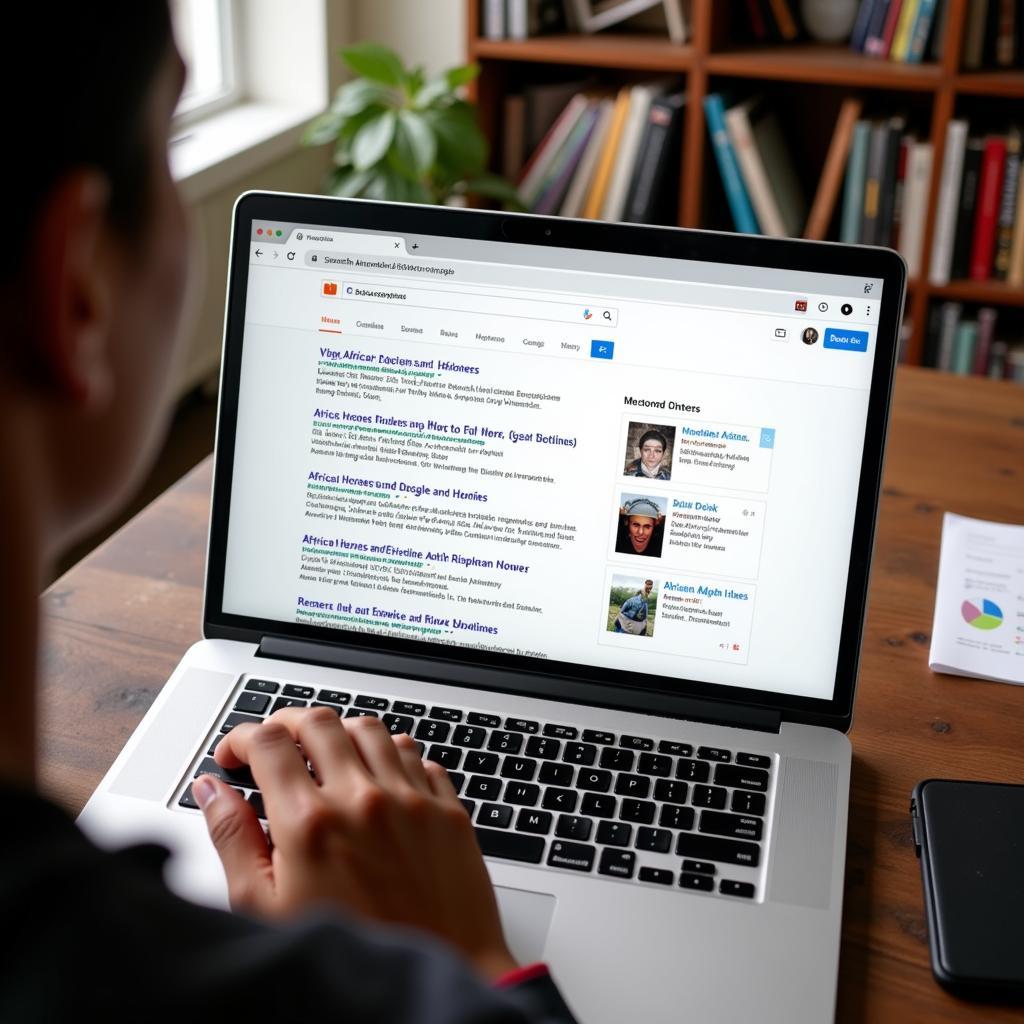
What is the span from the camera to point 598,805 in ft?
2.50

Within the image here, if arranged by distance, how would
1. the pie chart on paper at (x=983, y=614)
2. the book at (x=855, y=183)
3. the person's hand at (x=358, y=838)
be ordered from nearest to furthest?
the person's hand at (x=358, y=838), the pie chart on paper at (x=983, y=614), the book at (x=855, y=183)

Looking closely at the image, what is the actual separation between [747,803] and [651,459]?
0.77 ft

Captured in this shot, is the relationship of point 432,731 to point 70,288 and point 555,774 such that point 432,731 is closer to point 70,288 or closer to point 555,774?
point 555,774

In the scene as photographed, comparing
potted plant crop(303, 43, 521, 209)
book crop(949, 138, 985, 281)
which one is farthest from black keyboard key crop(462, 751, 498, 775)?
book crop(949, 138, 985, 281)

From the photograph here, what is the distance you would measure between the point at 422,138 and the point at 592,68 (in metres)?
0.66

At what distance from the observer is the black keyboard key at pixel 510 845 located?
0.73 metres

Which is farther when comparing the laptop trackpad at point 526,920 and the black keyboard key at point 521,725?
the black keyboard key at point 521,725

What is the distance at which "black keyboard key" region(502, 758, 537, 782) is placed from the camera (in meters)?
0.79

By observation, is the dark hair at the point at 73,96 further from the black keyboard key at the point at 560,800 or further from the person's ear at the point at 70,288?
the black keyboard key at the point at 560,800

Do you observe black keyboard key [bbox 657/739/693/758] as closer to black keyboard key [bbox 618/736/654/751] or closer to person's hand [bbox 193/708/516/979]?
black keyboard key [bbox 618/736/654/751]

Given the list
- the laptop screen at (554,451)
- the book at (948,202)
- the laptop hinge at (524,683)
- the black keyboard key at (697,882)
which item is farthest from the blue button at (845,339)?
the book at (948,202)

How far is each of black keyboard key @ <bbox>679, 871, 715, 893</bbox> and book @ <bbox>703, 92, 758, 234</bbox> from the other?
77.6 inches

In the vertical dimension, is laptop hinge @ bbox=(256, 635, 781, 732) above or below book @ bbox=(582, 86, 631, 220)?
below

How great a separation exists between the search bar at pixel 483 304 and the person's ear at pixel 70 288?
0.46 m
